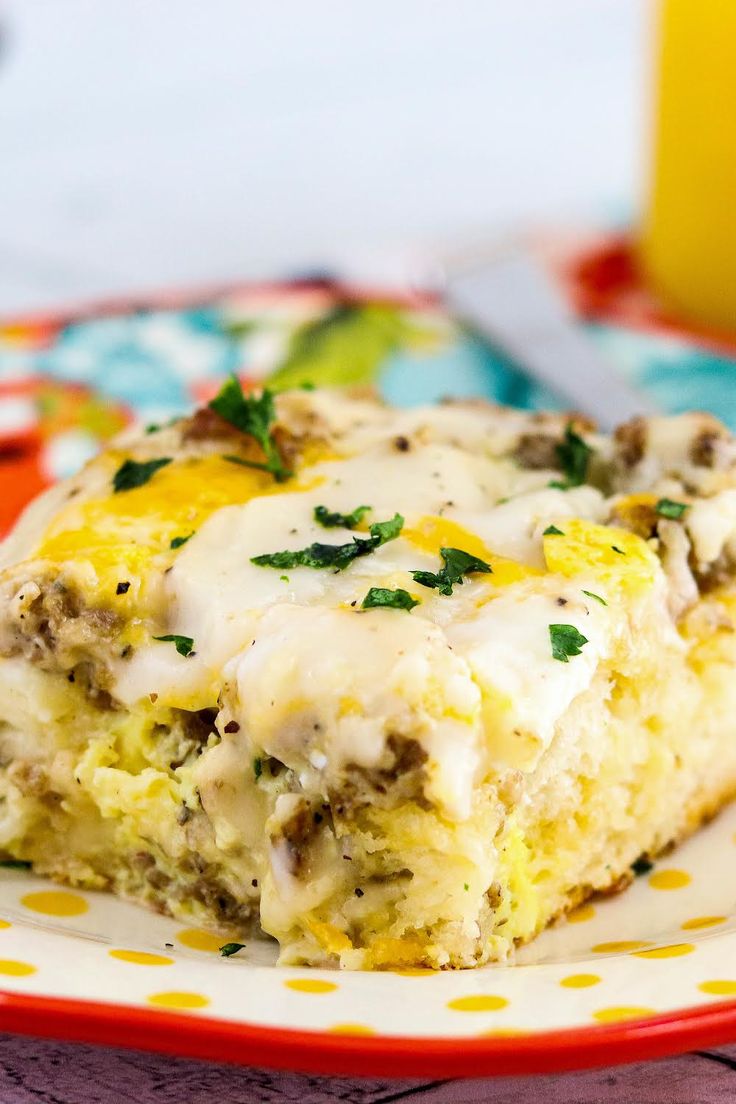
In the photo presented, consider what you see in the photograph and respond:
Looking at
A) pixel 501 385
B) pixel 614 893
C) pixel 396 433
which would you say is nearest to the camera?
pixel 614 893

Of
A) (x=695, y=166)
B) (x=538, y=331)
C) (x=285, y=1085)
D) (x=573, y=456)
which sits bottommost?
(x=285, y=1085)

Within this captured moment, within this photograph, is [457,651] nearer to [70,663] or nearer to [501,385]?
[70,663]

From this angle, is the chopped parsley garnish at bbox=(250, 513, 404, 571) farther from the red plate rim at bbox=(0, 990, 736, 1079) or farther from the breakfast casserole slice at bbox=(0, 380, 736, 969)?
the red plate rim at bbox=(0, 990, 736, 1079)

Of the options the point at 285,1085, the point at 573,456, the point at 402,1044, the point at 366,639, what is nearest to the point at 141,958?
the point at 285,1085

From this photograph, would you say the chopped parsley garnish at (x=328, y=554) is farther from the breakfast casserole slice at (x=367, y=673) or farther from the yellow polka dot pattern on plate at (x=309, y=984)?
the yellow polka dot pattern on plate at (x=309, y=984)

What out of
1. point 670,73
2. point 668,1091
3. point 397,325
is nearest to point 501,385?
point 397,325

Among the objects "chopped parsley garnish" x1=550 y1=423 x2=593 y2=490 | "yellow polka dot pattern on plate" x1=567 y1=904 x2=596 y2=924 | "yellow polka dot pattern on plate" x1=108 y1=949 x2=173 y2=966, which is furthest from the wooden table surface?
"chopped parsley garnish" x1=550 y1=423 x2=593 y2=490

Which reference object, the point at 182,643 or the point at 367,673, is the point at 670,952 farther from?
the point at 182,643
